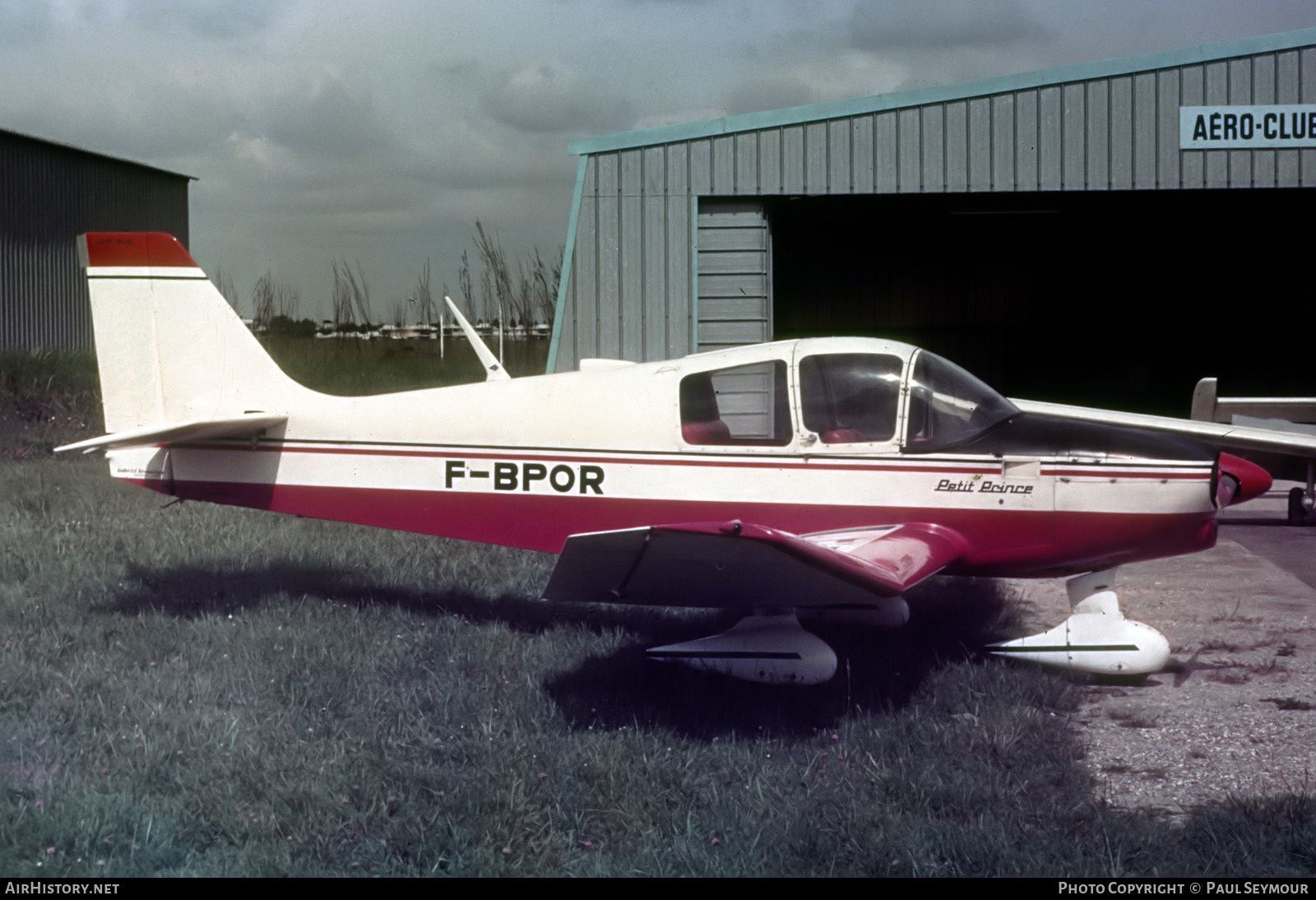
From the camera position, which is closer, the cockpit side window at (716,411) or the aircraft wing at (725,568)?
the aircraft wing at (725,568)

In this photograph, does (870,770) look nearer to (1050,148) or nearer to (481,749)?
(481,749)

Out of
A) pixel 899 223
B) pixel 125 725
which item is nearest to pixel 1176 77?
pixel 899 223

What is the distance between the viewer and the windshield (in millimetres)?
5270

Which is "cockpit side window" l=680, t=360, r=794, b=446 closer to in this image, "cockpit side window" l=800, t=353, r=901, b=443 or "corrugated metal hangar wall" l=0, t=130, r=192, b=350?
"cockpit side window" l=800, t=353, r=901, b=443

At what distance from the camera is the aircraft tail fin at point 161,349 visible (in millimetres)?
6250

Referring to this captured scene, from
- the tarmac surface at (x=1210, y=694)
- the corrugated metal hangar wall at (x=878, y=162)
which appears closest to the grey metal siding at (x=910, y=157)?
the corrugated metal hangar wall at (x=878, y=162)

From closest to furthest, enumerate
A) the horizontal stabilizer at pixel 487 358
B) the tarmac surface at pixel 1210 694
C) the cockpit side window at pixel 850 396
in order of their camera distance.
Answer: the tarmac surface at pixel 1210 694 → the cockpit side window at pixel 850 396 → the horizontal stabilizer at pixel 487 358

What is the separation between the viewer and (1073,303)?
70.4ft

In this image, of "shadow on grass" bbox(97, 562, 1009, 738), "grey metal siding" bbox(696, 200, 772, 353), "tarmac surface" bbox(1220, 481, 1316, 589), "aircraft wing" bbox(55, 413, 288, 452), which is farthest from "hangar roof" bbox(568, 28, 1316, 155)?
"aircraft wing" bbox(55, 413, 288, 452)

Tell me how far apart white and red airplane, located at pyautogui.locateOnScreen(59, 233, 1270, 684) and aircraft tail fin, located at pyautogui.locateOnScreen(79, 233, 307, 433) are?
0.21m

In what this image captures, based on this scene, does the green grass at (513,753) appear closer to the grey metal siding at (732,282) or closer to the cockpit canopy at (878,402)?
the cockpit canopy at (878,402)

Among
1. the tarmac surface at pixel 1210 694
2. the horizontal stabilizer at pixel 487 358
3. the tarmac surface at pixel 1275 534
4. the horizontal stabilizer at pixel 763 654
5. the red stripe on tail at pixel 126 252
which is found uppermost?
the red stripe on tail at pixel 126 252

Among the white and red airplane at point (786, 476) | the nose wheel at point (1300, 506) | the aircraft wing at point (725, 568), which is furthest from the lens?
the nose wheel at point (1300, 506)

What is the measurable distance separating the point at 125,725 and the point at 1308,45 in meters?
11.3
